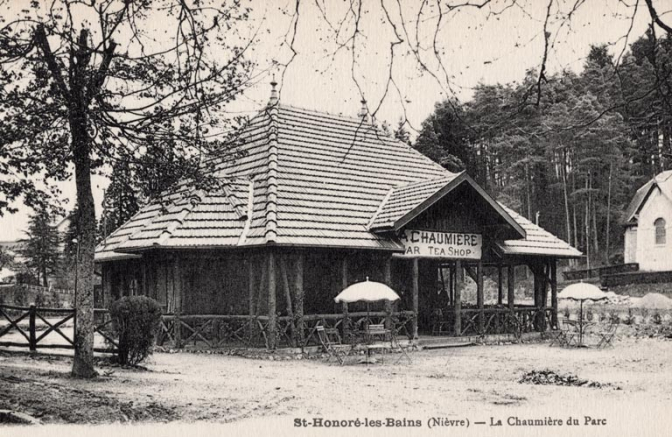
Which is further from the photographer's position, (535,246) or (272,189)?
(535,246)

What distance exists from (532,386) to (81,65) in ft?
31.3

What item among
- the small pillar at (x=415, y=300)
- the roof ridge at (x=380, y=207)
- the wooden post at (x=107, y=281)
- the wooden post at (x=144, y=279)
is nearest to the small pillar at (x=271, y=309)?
the roof ridge at (x=380, y=207)

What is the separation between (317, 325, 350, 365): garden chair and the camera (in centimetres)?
1658

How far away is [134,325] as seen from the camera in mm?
13609

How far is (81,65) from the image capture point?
33.9 ft

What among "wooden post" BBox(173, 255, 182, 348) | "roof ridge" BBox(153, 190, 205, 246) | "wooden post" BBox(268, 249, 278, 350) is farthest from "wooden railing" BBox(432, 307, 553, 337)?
"roof ridge" BBox(153, 190, 205, 246)

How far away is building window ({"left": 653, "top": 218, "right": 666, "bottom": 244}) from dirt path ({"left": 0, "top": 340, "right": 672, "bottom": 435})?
31451 mm

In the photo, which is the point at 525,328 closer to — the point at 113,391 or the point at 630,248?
the point at 113,391

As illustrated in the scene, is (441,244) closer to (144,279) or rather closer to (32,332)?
(144,279)

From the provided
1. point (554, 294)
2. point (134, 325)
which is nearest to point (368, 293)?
point (134, 325)

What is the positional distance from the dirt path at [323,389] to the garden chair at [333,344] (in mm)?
539

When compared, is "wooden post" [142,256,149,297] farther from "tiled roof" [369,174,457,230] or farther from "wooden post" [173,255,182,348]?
"tiled roof" [369,174,457,230]

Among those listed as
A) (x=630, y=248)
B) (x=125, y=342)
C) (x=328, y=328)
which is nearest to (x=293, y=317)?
(x=328, y=328)

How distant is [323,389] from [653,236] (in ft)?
134
